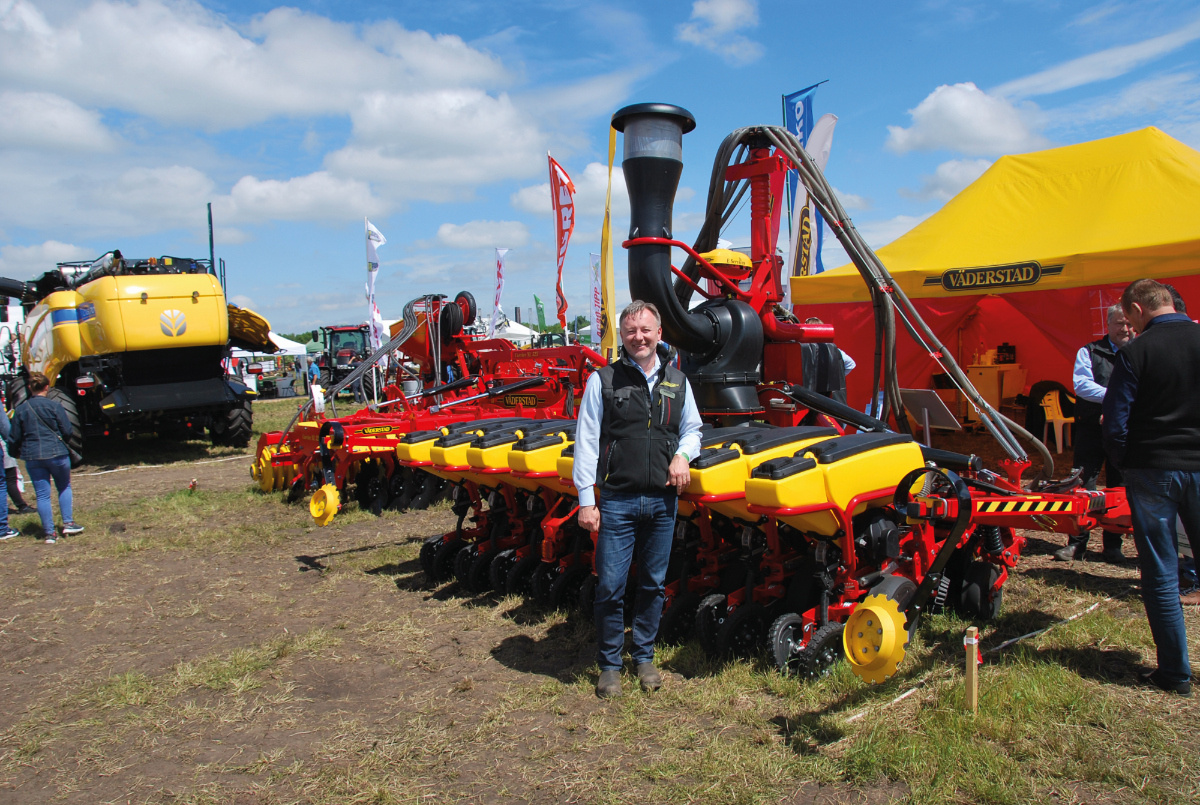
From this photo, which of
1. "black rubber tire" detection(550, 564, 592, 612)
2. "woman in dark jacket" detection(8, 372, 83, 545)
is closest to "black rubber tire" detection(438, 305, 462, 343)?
"woman in dark jacket" detection(8, 372, 83, 545)

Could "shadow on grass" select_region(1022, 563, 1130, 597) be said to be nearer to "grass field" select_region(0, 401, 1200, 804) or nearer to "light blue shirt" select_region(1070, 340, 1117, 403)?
"grass field" select_region(0, 401, 1200, 804)

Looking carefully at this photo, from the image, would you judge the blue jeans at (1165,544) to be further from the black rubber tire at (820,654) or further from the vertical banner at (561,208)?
the vertical banner at (561,208)

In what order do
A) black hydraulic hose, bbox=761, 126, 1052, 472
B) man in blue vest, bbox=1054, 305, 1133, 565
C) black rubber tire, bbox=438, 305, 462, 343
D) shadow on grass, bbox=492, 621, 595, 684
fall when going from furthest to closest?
black rubber tire, bbox=438, 305, 462, 343 → man in blue vest, bbox=1054, 305, 1133, 565 → black hydraulic hose, bbox=761, 126, 1052, 472 → shadow on grass, bbox=492, 621, 595, 684

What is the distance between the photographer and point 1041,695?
3100 mm

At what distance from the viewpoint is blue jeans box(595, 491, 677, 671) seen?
341cm

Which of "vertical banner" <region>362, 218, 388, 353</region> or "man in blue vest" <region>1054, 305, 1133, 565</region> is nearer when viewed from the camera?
"man in blue vest" <region>1054, 305, 1133, 565</region>

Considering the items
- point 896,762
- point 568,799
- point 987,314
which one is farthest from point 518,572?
point 987,314

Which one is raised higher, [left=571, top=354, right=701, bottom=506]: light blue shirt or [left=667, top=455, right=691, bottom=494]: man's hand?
[left=571, top=354, right=701, bottom=506]: light blue shirt

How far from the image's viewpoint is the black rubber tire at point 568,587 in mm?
4609

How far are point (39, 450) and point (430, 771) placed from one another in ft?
20.4

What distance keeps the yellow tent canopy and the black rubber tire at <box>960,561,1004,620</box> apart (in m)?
5.28

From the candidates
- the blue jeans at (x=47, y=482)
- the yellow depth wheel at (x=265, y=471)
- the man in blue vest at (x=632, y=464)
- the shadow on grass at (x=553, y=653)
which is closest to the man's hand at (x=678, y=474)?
the man in blue vest at (x=632, y=464)

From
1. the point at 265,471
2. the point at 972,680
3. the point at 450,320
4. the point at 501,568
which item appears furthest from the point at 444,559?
the point at 265,471

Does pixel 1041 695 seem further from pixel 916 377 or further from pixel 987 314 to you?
pixel 987 314
